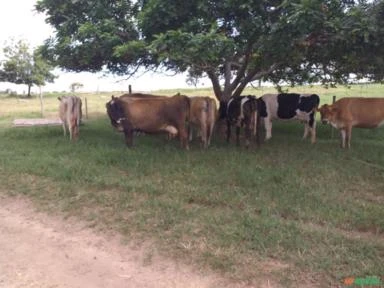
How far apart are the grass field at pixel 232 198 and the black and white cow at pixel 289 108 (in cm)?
106

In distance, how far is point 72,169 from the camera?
8227 millimetres

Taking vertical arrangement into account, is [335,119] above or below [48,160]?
above

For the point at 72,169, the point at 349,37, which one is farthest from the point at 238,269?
the point at 72,169

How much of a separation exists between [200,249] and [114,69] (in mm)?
8439

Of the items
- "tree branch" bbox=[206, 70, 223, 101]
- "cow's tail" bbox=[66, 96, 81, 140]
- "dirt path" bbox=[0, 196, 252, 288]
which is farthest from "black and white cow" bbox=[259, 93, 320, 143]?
"dirt path" bbox=[0, 196, 252, 288]

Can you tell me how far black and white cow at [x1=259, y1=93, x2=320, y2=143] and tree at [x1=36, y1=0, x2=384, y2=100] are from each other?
A: 2.94 meters

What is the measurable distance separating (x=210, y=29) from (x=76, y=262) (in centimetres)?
403

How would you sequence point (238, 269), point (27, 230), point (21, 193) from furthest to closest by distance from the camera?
1. point (21, 193)
2. point (27, 230)
3. point (238, 269)

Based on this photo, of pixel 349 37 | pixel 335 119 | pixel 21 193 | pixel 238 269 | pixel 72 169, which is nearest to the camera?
pixel 238 269

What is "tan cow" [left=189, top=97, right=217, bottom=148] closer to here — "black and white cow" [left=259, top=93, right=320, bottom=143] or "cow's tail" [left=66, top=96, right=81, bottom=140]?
"black and white cow" [left=259, top=93, right=320, bottom=143]

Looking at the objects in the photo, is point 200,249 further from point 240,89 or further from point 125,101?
point 240,89

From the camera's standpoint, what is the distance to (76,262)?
4.75 meters

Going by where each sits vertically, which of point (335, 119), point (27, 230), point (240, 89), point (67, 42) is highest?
point (67, 42)

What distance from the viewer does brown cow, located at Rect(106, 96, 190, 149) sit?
10.4 metres
